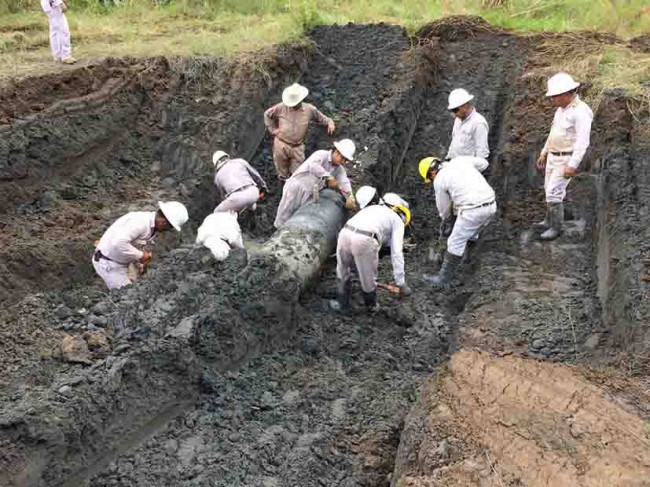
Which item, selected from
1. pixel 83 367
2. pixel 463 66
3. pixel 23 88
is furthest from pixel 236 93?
pixel 83 367

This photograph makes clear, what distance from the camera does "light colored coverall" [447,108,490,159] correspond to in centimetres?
892

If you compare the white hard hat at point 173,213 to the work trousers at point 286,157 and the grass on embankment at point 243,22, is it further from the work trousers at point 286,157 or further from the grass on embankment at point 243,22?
the grass on embankment at point 243,22

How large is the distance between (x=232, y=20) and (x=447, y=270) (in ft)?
30.5

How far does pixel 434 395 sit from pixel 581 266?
3.88 m

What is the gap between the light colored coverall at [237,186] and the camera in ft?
29.2

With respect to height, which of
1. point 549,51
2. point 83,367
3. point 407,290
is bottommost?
point 407,290

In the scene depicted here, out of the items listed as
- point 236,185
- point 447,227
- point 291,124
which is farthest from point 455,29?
point 236,185

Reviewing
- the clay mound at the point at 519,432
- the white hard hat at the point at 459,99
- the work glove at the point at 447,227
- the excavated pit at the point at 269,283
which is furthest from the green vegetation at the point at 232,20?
the clay mound at the point at 519,432

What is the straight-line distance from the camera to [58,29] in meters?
12.1

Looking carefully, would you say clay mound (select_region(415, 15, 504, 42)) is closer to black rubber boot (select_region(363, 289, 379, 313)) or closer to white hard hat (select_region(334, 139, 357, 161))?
white hard hat (select_region(334, 139, 357, 161))

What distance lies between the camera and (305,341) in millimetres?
7160

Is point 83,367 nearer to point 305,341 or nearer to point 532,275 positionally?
point 305,341

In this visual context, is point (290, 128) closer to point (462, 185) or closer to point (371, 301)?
point (462, 185)

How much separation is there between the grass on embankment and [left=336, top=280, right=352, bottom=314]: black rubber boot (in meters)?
5.65
